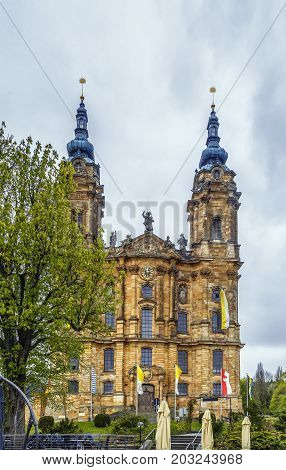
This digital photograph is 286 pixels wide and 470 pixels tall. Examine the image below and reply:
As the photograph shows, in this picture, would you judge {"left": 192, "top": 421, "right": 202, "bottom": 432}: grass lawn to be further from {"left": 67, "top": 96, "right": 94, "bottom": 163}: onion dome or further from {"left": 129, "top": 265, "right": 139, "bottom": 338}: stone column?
{"left": 67, "top": 96, "right": 94, "bottom": 163}: onion dome

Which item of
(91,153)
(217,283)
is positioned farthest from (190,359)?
(91,153)

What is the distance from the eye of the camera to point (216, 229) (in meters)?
65.7

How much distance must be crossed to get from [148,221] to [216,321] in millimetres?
11630

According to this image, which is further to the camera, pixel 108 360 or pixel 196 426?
pixel 108 360

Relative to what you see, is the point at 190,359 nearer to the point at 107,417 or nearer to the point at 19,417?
the point at 107,417

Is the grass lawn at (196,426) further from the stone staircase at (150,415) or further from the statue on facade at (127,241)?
the statue on facade at (127,241)

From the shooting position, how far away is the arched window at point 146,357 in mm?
61062

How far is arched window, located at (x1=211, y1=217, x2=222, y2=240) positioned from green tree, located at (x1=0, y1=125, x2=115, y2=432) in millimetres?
36687

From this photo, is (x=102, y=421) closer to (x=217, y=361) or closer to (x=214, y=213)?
(x=217, y=361)

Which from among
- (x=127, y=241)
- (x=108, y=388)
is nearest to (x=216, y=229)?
(x=127, y=241)

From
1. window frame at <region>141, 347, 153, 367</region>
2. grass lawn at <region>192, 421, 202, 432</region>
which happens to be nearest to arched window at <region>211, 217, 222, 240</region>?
window frame at <region>141, 347, 153, 367</region>

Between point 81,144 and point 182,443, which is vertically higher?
point 81,144

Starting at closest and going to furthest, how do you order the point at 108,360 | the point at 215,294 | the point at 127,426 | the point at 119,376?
the point at 127,426
the point at 119,376
the point at 108,360
the point at 215,294

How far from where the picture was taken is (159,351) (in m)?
61.3
